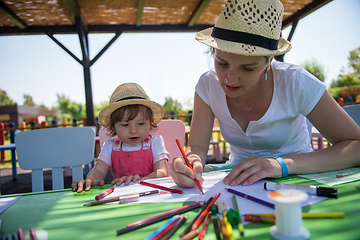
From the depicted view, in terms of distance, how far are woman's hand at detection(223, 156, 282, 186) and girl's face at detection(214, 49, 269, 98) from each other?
0.38m

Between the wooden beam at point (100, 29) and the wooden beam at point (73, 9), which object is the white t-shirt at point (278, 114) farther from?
the wooden beam at point (100, 29)

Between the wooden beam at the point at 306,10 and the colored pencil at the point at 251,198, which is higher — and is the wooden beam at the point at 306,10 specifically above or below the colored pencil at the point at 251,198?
above

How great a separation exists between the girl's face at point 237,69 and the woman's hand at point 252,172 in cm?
38

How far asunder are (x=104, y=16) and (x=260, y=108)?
5.40m

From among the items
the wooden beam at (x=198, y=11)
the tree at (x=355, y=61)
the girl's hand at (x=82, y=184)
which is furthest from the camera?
the tree at (x=355, y=61)

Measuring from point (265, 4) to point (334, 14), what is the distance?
37556mm

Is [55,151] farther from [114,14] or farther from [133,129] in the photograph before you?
[114,14]

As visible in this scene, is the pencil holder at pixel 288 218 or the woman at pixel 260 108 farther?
the woman at pixel 260 108

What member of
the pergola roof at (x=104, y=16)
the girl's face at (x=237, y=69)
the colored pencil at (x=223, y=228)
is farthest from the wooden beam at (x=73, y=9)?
the colored pencil at (x=223, y=228)

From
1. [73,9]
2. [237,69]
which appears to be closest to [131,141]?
[237,69]

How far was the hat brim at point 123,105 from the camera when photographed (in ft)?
5.43

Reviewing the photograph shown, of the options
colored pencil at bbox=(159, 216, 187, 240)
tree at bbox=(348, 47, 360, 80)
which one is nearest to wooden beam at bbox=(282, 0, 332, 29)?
colored pencil at bbox=(159, 216, 187, 240)

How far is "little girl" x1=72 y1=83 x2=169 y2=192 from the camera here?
5.51ft

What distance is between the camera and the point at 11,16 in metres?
5.12
